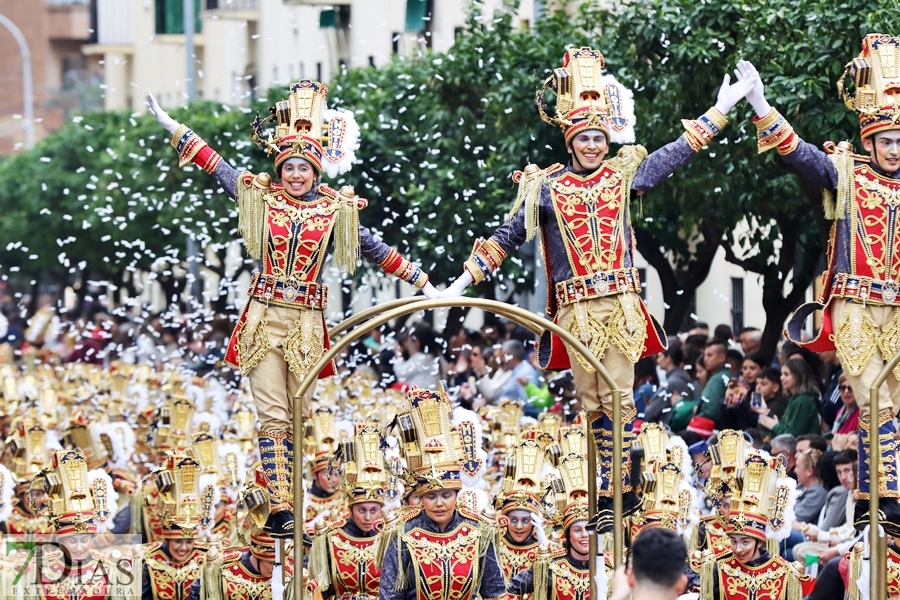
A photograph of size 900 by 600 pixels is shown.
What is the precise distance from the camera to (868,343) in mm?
9547

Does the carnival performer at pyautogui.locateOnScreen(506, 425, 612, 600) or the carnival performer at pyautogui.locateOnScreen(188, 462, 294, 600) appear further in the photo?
the carnival performer at pyautogui.locateOnScreen(188, 462, 294, 600)

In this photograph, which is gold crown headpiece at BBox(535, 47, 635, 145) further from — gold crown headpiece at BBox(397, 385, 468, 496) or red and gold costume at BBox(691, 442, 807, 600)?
red and gold costume at BBox(691, 442, 807, 600)

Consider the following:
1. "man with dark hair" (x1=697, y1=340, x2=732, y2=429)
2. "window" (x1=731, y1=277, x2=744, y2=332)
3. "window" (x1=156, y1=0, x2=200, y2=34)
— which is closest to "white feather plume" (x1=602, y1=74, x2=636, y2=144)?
"man with dark hair" (x1=697, y1=340, x2=732, y2=429)

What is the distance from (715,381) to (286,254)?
221 inches

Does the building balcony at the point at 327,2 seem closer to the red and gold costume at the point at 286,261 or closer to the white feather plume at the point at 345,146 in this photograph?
the white feather plume at the point at 345,146

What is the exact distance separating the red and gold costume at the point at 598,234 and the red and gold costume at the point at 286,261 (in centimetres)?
74

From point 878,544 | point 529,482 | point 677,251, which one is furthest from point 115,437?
point 878,544

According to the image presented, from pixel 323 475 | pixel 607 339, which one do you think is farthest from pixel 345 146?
pixel 323 475

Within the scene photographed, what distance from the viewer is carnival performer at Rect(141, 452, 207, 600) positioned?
1134 centimetres

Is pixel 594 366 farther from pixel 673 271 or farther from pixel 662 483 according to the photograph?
pixel 673 271

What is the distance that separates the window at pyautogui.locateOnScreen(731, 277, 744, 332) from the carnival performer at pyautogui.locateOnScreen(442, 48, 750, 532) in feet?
44.0

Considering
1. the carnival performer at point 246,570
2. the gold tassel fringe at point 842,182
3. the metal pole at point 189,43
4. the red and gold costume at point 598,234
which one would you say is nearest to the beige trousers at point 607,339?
the red and gold costume at point 598,234

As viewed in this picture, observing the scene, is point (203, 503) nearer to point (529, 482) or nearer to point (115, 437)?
point (529, 482)

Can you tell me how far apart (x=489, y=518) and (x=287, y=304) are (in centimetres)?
157
